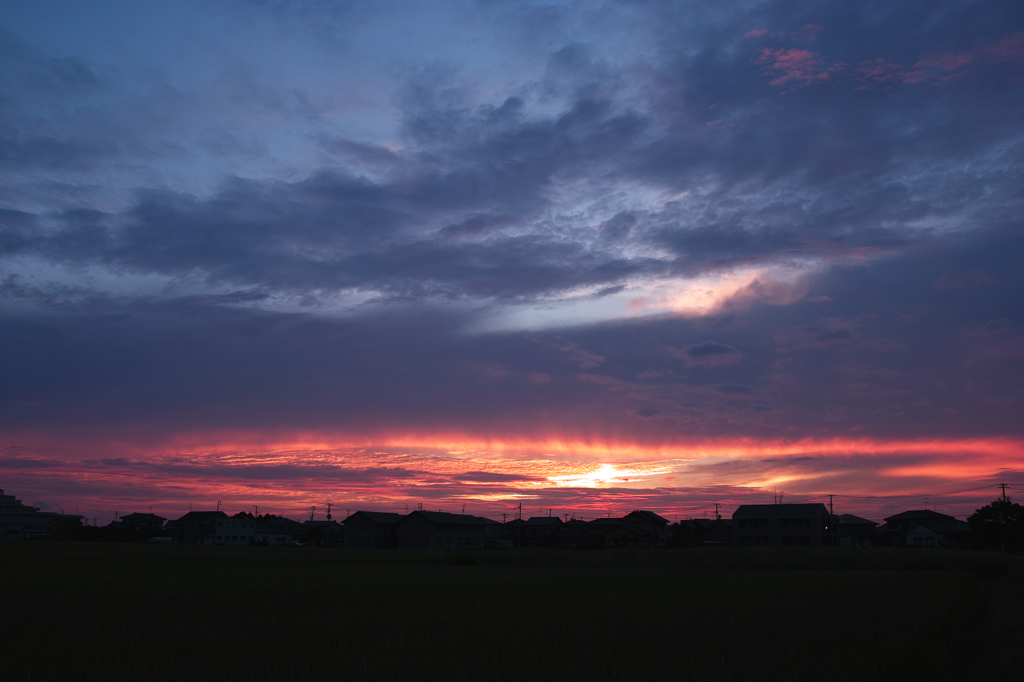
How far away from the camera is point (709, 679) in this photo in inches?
347

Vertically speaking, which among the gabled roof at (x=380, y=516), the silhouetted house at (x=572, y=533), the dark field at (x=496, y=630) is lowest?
the silhouetted house at (x=572, y=533)

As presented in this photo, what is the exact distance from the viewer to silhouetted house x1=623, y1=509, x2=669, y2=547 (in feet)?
316

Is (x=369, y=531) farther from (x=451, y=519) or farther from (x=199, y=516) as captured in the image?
(x=199, y=516)

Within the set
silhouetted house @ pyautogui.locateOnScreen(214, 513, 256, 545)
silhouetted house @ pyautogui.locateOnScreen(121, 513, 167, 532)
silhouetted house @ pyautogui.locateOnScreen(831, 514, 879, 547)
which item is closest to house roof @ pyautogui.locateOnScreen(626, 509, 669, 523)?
silhouetted house @ pyautogui.locateOnScreen(831, 514, 879, 547)

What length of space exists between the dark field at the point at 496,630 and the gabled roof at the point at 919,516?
3752 inches

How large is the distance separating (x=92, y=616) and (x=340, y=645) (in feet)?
23.8

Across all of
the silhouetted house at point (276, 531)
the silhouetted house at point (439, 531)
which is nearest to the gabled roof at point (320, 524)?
the silhouetted house at point (276, 531)

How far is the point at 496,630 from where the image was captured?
43.4ft

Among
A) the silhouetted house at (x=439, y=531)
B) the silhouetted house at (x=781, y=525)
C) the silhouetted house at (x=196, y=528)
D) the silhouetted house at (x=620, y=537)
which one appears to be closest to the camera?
the silhouetted house at (x=781, y=525)

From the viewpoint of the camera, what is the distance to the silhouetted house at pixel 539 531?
358ft

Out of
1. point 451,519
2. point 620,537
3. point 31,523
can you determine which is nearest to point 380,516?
Answer: point 451,519

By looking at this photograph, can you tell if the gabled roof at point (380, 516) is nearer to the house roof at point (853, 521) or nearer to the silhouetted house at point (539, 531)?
the silhouetted house at point (539, 531)

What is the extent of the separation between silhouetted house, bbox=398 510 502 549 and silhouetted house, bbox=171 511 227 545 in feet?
130

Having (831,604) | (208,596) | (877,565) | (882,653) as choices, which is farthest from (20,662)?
(877,565)
